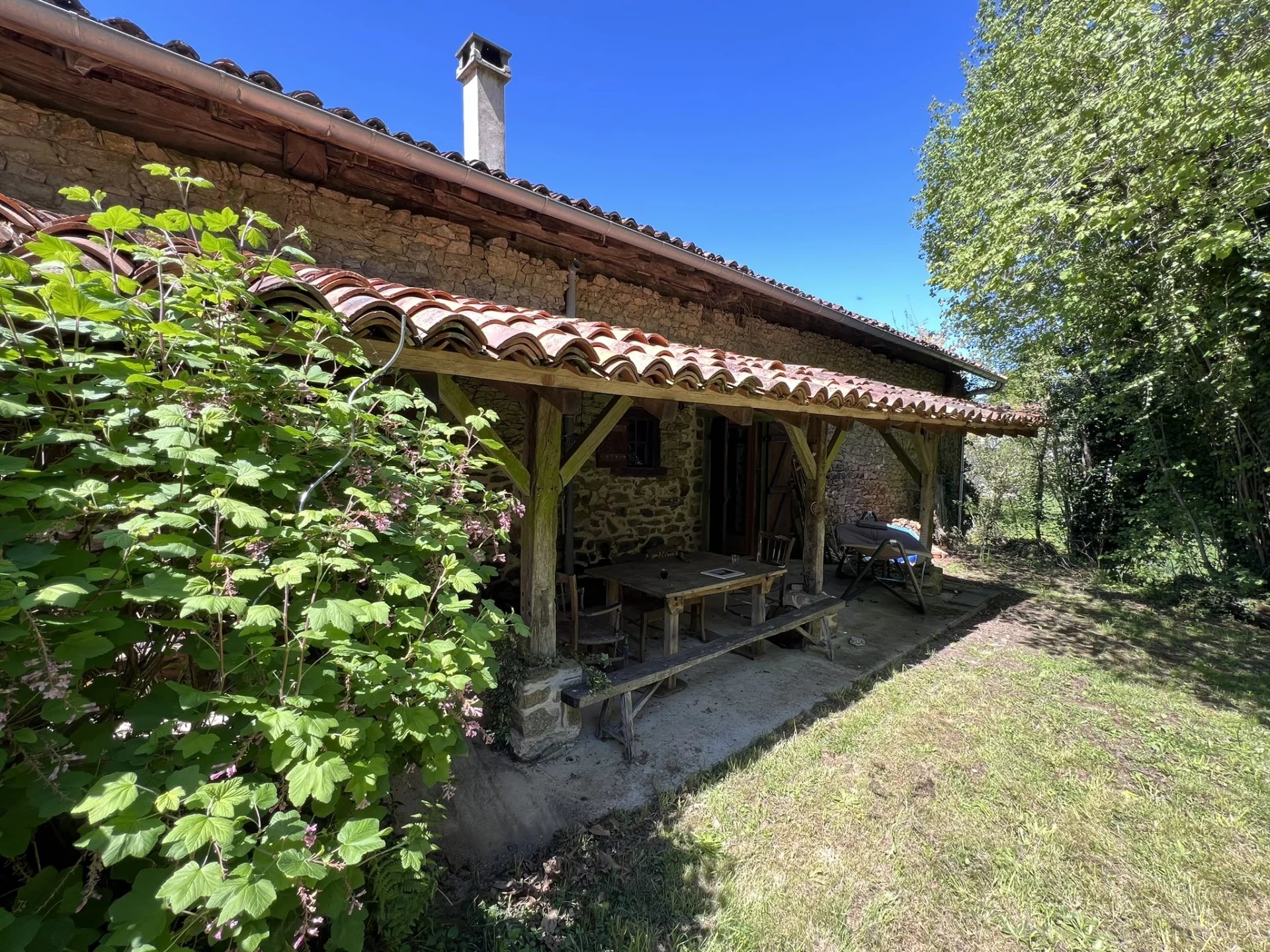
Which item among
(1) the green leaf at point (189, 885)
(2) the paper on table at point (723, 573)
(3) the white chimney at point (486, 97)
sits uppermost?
(3) the white chimney at point (486, 97)

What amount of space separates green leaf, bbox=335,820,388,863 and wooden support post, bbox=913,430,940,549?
6552 mm

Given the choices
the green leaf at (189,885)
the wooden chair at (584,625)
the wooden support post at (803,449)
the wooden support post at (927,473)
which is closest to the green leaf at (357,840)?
the green leaf at (189,885)

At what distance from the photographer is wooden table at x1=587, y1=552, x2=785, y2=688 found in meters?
3.96

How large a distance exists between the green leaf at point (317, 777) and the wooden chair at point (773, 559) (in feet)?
13.9

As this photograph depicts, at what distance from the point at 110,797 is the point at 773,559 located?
6.15m

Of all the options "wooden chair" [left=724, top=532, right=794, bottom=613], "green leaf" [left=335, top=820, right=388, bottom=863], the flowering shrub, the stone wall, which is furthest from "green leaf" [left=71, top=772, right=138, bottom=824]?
"wooden chair" [left=724, top=532, right=794, bottom=613]

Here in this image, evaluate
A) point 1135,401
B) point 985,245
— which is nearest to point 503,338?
point 985,245

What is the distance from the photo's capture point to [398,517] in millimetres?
1553

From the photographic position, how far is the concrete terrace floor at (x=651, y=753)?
2.49m

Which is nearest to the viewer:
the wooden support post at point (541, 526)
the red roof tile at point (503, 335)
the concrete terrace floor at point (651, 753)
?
the red roof tile at point (503, 335)

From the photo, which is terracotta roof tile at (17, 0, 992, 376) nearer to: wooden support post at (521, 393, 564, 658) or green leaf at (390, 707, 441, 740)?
wooden support post at (521, 393, 564, 658)

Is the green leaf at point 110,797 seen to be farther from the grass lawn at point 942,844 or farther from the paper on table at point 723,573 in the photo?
the paper on table at point 723,573

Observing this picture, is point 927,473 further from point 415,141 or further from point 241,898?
point 241,898

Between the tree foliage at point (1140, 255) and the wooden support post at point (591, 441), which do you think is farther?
the tree foliage at point (1140, 255)
